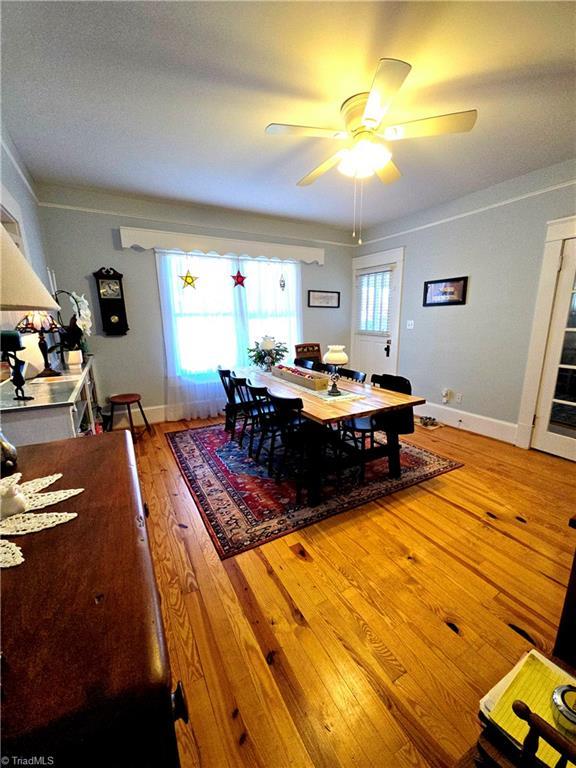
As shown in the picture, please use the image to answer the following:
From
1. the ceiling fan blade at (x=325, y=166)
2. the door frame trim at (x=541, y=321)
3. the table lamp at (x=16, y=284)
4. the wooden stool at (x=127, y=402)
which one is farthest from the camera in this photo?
the wooden stool at (x=127, y=402)

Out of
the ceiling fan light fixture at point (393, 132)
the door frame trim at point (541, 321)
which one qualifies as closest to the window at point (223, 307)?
the ceiling fan light fixture at point (393, 132)

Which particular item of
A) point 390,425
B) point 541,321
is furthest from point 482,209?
point 390,425

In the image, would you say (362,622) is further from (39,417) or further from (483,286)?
(483,286)

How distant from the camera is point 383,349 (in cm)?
461

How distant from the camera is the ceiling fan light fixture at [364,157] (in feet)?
5.87

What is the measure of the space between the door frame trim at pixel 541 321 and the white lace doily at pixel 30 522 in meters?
3.71

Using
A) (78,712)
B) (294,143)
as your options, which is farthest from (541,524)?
(294,143)

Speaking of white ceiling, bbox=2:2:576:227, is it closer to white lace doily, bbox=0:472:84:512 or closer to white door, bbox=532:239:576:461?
white door, bbox=532:239:576:461

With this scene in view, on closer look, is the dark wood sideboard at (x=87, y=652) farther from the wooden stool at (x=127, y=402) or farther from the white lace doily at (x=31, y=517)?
the wooden stool at (x=127, y=402)

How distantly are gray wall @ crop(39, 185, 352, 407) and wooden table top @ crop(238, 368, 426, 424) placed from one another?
5.67ft

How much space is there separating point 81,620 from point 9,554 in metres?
0.28

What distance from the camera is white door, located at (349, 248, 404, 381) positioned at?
169 inches

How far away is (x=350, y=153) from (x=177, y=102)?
1.10 m

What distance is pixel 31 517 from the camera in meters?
0.77
